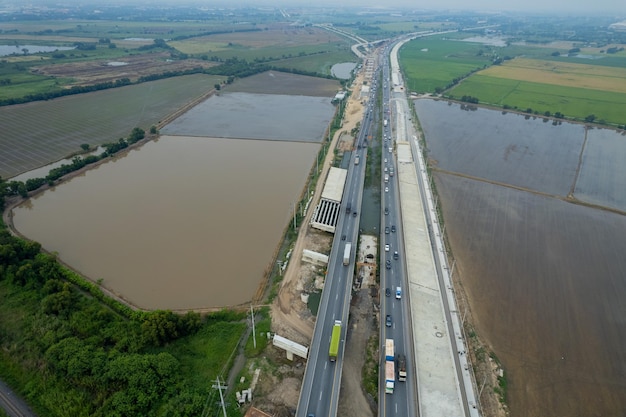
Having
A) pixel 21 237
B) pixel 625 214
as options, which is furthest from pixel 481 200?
pixel 21 237

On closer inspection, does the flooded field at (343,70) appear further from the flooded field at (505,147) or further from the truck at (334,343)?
the truck at (334,343)

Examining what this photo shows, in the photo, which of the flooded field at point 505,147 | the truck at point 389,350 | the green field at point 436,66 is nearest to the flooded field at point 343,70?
the green field at point 436,66

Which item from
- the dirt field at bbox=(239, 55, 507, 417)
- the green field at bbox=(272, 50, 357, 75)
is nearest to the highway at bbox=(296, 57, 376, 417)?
the dirt field at bbox=(239, 55, 507, 417)

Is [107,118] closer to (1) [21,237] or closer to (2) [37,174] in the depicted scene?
(2) [37,174]

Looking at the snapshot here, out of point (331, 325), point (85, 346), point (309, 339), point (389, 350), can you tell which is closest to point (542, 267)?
point (389, 350)

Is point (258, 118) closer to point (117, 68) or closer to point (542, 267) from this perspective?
point (542, 267)

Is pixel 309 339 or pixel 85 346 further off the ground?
pixel 85 346

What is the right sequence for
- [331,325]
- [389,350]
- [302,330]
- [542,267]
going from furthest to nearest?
[542,267] < [302,330] < [331,325] < [389,350]
